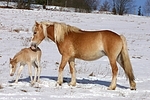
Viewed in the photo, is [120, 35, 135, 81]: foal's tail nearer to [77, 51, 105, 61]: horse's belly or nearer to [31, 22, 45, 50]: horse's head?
[77, 51, 105, 61]: horse's belly

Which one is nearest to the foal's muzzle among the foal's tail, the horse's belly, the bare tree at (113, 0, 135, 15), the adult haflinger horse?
the adult haflinger horse

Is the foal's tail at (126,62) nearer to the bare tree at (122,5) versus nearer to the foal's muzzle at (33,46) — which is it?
the foal's muzzle at (33,46)

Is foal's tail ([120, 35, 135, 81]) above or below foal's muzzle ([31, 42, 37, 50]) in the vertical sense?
below

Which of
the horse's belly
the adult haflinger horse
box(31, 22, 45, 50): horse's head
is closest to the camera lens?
the adult haflinger horse

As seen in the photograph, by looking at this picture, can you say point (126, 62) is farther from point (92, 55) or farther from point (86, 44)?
point (86, 44)

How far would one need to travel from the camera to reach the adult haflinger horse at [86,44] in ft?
29.5

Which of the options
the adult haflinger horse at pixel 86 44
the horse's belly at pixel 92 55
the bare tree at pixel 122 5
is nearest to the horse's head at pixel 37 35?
the adult haflinger horse at pixel 86 44

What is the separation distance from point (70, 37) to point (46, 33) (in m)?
0.66

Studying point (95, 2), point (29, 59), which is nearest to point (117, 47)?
point (29, 59)

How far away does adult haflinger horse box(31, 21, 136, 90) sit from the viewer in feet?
29.5

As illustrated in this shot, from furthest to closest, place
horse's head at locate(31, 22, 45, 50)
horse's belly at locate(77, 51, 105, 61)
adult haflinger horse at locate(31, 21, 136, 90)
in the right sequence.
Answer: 1. horse's head at locate(31, 22, 45, 50)
2. horse's belly at locate(77, 51, 105, 61)
3. adult haflinger horse at locate(31, 21, 136, 90)

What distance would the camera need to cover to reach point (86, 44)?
364 inches

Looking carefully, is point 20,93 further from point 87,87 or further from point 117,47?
point 117,47

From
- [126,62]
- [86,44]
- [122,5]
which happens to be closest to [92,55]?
[86,44]
